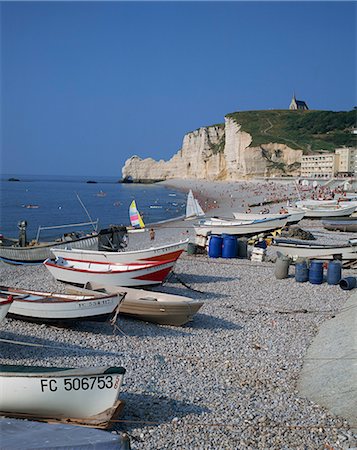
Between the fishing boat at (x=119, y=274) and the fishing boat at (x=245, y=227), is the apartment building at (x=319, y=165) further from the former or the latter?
the fishing boat at (x=119, y=274)

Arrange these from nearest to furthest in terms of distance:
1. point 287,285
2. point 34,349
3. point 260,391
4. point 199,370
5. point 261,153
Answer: point 260,391, point 199,370, point 34,349, point 287,285, point 261,153

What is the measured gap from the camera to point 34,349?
398 inches

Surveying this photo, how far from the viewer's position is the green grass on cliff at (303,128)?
107 metres

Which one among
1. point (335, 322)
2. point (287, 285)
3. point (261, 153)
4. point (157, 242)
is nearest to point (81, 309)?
point (335, 322)

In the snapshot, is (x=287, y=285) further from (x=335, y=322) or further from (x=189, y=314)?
(x=189, y=314)

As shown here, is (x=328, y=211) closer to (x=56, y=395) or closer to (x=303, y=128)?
(x=56, y=395)

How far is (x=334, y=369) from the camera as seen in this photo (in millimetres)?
9266

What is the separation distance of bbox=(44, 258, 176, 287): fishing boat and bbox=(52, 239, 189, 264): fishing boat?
673 mm

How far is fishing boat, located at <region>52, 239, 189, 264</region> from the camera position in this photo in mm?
16047

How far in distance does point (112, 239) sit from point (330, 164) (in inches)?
3125

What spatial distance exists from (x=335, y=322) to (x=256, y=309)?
225 centimetres

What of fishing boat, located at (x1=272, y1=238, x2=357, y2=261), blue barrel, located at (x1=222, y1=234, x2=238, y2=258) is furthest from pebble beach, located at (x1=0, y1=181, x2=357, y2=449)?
blue barrel, located at (x1=222, y1=234, x2=238, y2=258)

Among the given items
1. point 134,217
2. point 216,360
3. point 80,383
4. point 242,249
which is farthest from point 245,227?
point 80,383

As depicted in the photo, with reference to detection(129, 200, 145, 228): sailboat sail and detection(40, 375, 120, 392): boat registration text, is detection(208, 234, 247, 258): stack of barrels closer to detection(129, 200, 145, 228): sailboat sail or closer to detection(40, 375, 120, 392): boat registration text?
detection(129, 200, 145, 228): sailboat sail
